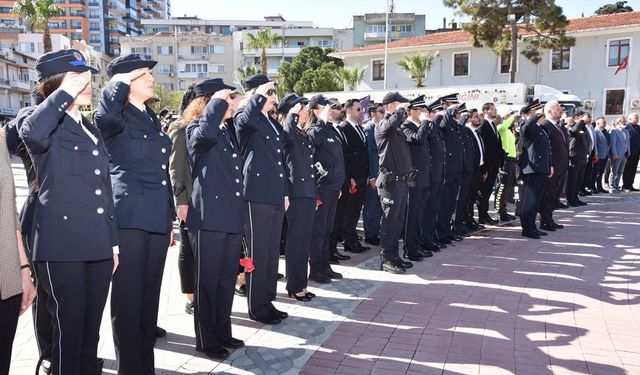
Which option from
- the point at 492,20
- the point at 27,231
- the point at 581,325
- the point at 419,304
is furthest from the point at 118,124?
the point at 492,20

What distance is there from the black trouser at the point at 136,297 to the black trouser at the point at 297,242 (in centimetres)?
190

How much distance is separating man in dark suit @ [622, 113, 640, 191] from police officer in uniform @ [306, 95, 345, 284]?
36.4ft

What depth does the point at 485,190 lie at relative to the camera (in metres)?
10.0

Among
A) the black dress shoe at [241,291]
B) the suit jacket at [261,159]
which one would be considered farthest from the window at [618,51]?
the suit jacket at [261,159]

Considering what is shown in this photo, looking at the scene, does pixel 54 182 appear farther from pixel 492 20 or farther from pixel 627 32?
pixel 627 32

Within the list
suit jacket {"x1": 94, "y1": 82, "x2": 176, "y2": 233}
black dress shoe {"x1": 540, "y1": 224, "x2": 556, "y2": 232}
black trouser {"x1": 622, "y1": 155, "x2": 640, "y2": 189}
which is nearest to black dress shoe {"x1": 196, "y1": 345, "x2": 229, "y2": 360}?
suit jacket {"x1": 94, "y1": 82, "x2": 176, "y2": 233}

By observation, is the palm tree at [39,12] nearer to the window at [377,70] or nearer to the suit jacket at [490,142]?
the window at [377,70]

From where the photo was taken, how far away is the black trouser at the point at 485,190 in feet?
32.5

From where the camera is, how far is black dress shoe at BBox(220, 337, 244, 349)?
4.27 metres

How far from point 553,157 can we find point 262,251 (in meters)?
6.27

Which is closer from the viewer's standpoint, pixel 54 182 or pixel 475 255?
pixel 54 182

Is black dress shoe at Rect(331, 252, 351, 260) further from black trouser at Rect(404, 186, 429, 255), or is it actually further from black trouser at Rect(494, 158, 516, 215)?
black trouser at Rect(494, 158, 516, 215)

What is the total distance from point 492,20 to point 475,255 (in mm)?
24721

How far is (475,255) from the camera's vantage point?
755 centimetres
